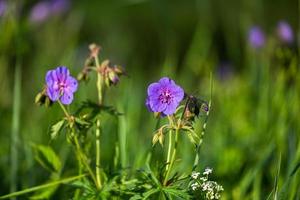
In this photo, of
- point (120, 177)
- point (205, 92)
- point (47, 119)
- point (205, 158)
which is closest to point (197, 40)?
point (205, 92)

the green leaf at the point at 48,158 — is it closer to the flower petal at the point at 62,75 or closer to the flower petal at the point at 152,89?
the flower petal at the point at 62,75

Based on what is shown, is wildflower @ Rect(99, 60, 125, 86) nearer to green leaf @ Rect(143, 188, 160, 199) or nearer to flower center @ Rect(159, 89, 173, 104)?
flower center @ Rect(159, 89, 173, 104)

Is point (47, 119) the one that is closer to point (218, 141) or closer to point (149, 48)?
point (218, 141)

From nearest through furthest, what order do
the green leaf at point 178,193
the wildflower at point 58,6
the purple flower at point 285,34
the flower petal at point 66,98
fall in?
the green leaf at point 178,193, the flower petal at point 66,98, the purple flower at point 285,34, the wildflower at point 58,6

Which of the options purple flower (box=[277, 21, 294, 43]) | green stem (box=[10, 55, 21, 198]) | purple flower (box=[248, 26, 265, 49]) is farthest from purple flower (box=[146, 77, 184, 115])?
purple flower (box=[248, 26, 265, 49])

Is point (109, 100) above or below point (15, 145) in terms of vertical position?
above

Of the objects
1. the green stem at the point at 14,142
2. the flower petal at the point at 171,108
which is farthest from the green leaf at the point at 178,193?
the green stem at the point at 14,142

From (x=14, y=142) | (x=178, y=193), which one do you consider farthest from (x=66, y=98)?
(x=14, y=142)
